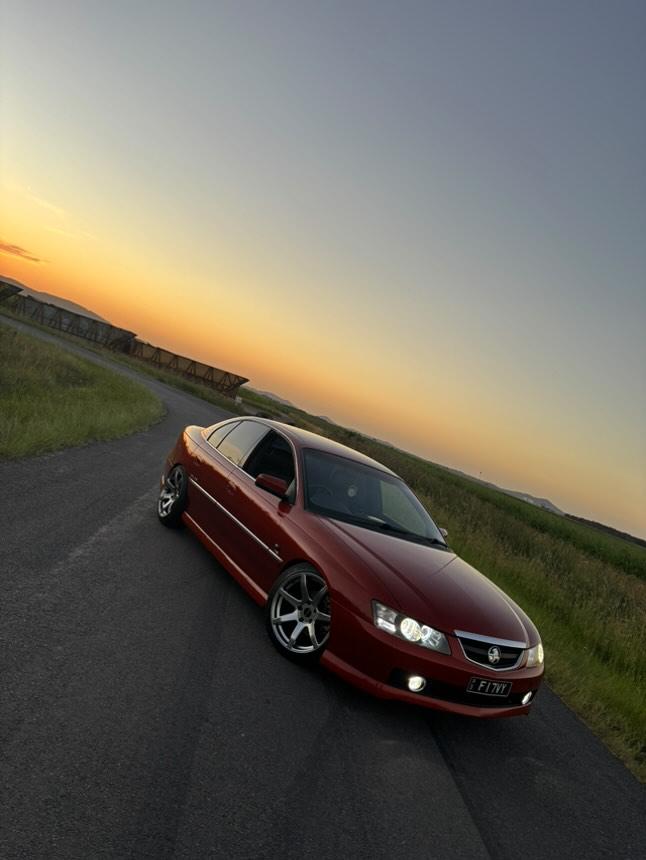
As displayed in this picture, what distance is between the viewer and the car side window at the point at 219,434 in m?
6.50

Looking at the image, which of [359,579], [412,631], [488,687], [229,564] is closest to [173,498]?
[229,564]

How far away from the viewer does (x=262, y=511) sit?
501 cm

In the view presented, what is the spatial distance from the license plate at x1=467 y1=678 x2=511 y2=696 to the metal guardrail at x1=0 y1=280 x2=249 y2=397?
41703 mm

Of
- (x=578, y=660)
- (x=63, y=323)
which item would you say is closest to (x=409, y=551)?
(x=578, y=660)

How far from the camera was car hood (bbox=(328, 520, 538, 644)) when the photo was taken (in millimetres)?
3877

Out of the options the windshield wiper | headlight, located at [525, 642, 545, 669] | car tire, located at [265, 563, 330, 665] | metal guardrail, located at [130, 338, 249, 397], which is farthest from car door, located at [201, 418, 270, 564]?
metal guardrail, located at [130, 338, 249, 397]

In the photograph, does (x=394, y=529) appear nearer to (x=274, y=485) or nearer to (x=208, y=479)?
(x=274, y=485)

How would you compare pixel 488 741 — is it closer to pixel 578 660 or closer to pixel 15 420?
pixel 578 660

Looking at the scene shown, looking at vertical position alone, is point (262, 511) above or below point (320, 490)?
below

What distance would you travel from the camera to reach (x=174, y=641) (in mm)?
4086

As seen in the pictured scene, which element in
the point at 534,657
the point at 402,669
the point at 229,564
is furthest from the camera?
the point at 229,564

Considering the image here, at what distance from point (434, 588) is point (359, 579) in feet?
1.77

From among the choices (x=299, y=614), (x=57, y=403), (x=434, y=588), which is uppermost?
(x=434, y=588)

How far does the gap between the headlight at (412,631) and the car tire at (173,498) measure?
3276 mm
